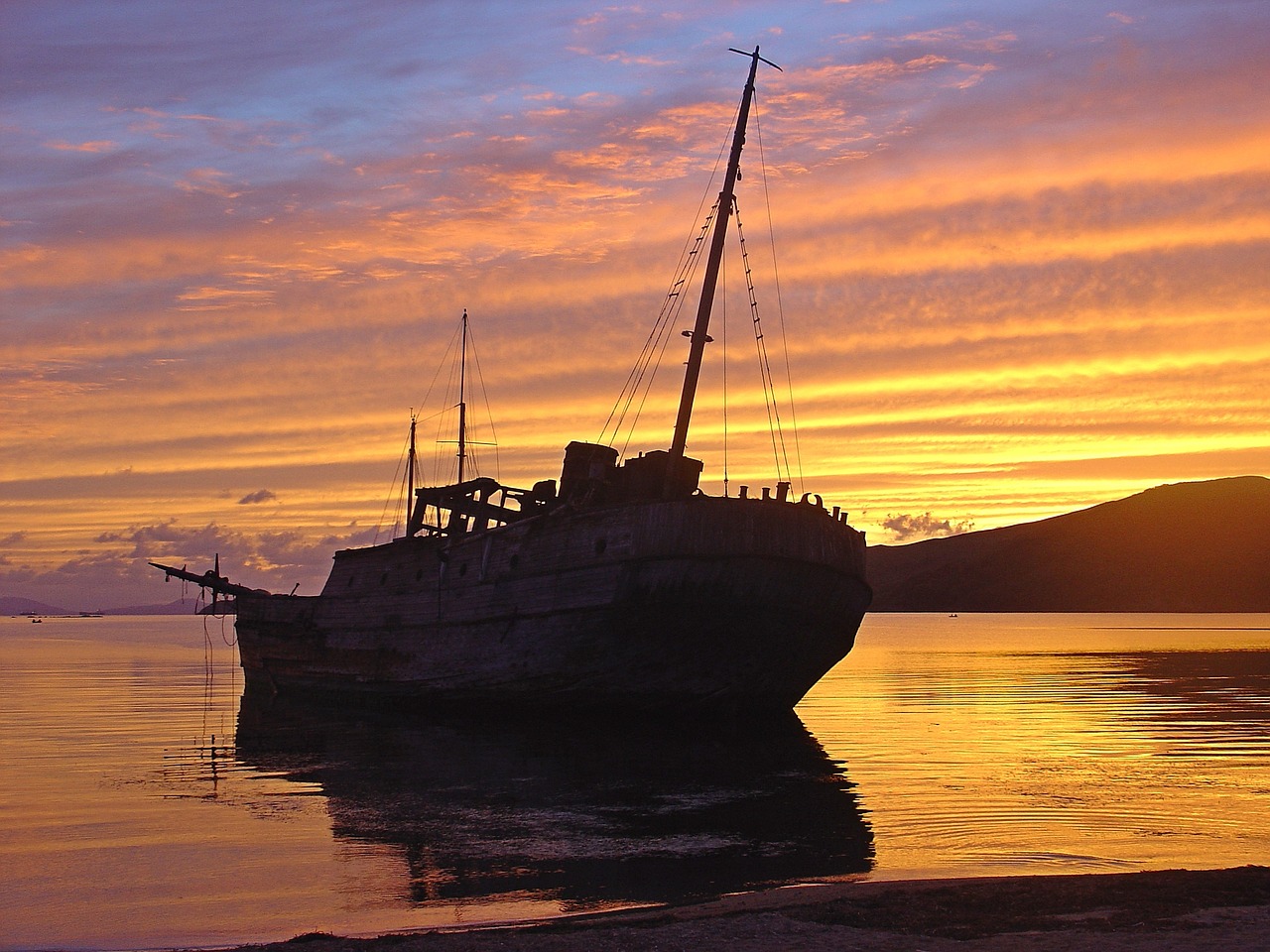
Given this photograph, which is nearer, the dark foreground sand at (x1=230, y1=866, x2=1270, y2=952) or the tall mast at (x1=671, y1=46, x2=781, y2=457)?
the dark foreground sand at (x1=230, y1=866, x2=1270, y2=952)

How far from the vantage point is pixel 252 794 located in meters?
23.2

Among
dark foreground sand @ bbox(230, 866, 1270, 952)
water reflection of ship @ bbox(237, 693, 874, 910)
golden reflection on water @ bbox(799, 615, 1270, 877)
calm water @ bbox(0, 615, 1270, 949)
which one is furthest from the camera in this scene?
golden reflection on water @ bbox(799, 615, 1270, 877)

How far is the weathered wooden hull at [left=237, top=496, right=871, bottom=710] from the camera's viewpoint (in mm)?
30453

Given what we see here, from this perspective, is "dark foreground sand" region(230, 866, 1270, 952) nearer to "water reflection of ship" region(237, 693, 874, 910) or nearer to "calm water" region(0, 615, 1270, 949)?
"calm water" region(0, 615, 1270, 949)

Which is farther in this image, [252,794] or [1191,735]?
[1191,735]

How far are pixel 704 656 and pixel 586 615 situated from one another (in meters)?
3.32

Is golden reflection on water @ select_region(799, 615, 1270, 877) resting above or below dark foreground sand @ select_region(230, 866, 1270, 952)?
below

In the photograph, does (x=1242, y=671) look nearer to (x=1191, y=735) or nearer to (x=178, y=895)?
(x=1191, y=735)

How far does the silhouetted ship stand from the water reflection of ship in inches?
60.5

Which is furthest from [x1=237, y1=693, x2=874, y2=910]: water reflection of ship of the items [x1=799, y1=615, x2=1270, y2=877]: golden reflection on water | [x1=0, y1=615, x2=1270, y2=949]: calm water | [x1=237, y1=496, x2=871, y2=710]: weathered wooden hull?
[x1=237, y1=496, x2=871, y2=710]: weathered wooden hull

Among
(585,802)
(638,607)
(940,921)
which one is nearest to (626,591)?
(638,607)

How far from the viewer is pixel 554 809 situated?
20.4 meters

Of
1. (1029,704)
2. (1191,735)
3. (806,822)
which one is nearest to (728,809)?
(806,822)

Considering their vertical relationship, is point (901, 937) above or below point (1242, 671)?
above
